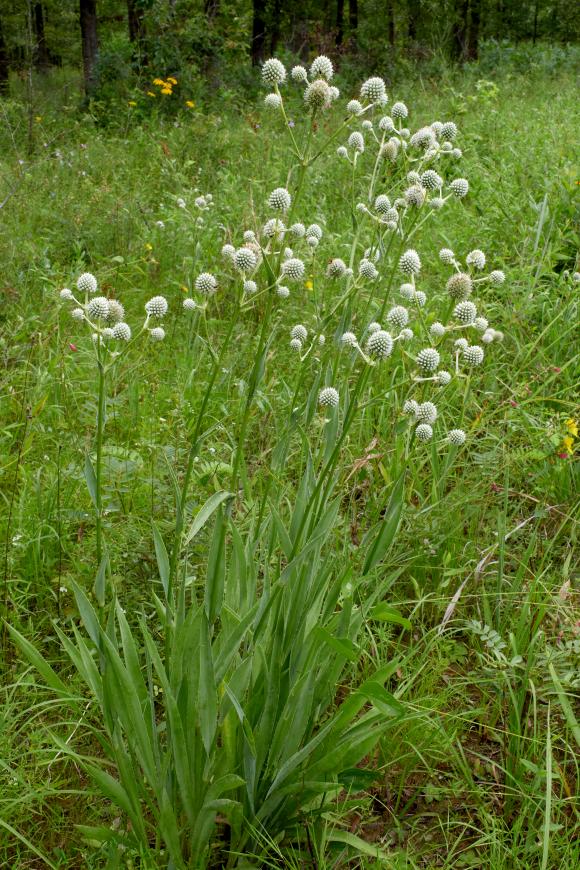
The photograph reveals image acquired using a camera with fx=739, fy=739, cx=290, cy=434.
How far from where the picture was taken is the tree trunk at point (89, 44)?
447 inches

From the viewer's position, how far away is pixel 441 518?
102 inches

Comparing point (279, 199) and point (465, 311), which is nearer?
point (279, 199)

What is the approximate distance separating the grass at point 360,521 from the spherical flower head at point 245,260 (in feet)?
0.61

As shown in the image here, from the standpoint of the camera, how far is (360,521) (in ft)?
9.28

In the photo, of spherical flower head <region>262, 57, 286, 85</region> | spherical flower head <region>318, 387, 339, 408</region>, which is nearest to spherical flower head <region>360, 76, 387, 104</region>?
spherical flower head <region>262, 57, 286, 85</region>

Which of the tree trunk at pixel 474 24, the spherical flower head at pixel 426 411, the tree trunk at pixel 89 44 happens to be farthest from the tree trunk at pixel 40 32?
the spherical flower head at pixel 426 411

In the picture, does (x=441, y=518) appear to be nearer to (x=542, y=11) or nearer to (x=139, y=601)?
(x=139, y=601)

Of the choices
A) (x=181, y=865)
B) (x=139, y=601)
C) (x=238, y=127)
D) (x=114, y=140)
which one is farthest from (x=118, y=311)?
(x=238, y=127)

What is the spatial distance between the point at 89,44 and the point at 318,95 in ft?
43.4

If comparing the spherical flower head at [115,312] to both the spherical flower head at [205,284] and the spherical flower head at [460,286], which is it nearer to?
the spherical flower head at [205,284]

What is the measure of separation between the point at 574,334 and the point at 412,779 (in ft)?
8.15

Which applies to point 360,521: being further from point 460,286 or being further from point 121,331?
point 121,331

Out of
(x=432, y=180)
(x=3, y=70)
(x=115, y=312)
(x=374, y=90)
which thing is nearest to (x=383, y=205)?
(x=432, y=180)

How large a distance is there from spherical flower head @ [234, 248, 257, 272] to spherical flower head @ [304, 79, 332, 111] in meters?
0.36
